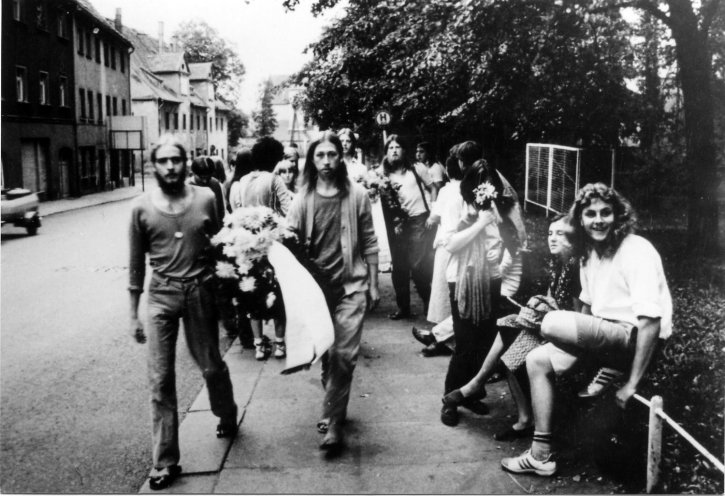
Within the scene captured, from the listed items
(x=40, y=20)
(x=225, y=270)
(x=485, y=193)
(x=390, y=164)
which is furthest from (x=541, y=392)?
(x=40, y=20)

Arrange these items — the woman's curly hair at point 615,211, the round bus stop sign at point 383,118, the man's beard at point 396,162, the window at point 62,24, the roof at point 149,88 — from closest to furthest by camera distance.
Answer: the woman's curly hair at point 615,211 < the man's beard at point 396,162 < the window at point 62,24 < the roof at point 149,88 < the round bus stop sign at point 383,118

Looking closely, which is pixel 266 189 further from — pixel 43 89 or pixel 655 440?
pixel 655 440

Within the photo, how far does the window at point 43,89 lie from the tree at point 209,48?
2.65 m

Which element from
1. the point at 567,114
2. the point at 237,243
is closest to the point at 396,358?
the point at 237,243

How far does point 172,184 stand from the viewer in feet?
12.1

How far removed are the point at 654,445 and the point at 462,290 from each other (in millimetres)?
1847

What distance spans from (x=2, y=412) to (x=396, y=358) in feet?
10.1

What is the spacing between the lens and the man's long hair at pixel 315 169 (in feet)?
13.8

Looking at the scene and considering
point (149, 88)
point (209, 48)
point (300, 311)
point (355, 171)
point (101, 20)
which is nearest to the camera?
point (300, 311)

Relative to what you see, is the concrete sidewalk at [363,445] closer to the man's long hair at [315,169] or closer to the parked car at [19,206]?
the man's long hair at [315,169]

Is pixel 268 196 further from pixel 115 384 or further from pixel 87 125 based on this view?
pixel 87 125

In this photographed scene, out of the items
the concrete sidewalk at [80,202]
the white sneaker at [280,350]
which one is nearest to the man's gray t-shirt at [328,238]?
the white sneaker at [280,350]

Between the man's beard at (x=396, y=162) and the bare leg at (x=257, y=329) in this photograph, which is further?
the man's beard at (x=396, y=162)

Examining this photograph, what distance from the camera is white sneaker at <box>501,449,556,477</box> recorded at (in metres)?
3.60
